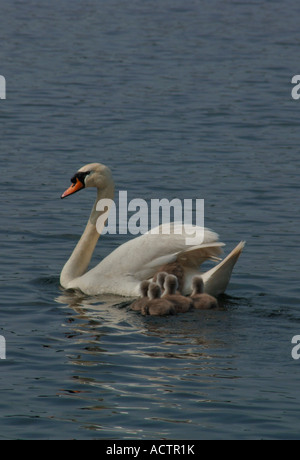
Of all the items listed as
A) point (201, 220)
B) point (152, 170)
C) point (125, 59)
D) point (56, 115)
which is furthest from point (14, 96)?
point (201, 220)

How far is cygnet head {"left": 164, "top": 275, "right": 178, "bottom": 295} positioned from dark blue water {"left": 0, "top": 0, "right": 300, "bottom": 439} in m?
0.44

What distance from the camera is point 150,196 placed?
15188 millimetres

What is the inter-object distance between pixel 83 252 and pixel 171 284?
5.40 ft

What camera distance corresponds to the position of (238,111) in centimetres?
2088

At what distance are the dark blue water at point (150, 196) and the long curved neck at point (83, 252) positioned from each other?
195 millimetres

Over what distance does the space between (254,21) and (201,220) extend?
18.3 m

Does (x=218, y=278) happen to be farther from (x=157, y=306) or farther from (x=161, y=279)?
(x=157, y=306)

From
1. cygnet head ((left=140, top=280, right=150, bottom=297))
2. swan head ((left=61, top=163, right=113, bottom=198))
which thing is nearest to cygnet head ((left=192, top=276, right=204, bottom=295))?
cygnet head ((left=140, top=280, right=150, bottom=297))

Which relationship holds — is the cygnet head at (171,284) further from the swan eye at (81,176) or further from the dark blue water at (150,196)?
the swan eye at (81,176)

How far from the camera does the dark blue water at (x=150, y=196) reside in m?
8.21

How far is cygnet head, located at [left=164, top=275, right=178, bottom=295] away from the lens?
1070 centimetres

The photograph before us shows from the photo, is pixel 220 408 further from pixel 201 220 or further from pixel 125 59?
pixel 125 59

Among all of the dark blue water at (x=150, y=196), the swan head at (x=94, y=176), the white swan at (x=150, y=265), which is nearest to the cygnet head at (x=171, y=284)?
the white swan at (x=150, y=265)

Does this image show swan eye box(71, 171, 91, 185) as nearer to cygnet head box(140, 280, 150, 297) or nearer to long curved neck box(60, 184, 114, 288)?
long curved neck box(60, 184, 114, 288)
